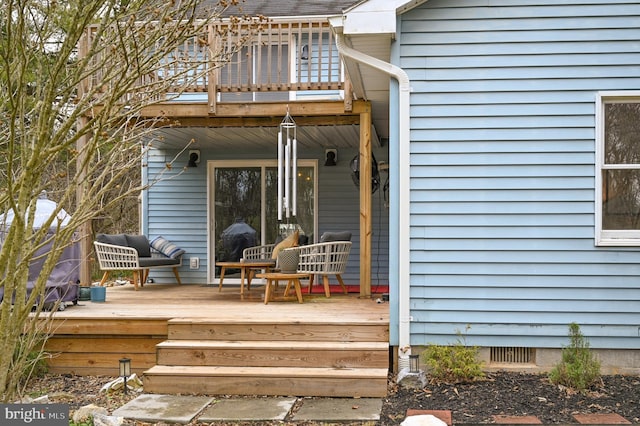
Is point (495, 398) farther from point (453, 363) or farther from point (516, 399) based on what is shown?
point (453, 363)

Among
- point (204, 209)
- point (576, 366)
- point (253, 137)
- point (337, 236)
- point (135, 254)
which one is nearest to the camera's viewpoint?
point (576, 366)

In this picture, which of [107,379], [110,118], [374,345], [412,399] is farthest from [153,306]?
[110,118]

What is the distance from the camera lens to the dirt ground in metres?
4.51

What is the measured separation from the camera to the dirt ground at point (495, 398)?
451 cm

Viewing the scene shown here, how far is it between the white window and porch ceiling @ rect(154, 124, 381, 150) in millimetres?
3510

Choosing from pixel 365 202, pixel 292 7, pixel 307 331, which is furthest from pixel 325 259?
pixel 292 7

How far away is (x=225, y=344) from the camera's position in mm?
5543

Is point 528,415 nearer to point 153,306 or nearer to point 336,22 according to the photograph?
point 336,22

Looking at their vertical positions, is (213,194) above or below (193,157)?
below

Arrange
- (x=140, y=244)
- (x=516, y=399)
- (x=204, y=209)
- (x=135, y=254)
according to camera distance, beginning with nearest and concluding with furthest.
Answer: (x=516, y=399) → (x=135, y=254) → (x=140, y=244) → (x=204, y=209)

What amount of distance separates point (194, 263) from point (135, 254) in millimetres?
1533

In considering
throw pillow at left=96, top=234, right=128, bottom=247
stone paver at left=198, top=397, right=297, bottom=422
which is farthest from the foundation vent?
throw pillow at left=96, top=234, right=128, bottom=247

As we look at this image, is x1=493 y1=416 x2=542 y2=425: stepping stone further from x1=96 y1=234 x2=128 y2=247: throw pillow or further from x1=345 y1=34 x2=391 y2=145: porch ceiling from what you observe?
x1=96 y1=234 x2=128 y2=247: throw pillow

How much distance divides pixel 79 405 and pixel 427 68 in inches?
151
